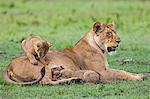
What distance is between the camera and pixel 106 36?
29.5 ft

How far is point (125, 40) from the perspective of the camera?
46.4 feet

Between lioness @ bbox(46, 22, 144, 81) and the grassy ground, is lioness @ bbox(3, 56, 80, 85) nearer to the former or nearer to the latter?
the grassy ground

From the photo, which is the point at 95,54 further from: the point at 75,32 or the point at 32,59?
the point at 75,32

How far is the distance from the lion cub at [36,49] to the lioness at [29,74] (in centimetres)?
8

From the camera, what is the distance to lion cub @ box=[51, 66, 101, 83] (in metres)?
8.49

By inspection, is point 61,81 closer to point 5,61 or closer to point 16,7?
point 5,61

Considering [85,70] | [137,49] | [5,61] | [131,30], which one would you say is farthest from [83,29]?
[85,70]

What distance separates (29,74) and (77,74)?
0.61 metres

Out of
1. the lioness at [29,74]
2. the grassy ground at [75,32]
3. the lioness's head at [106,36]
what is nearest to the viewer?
the grassy ground at [75,32]

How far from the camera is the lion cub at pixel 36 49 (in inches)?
334

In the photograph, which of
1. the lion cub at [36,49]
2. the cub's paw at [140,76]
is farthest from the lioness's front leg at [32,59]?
the cub's paw at [140,76]

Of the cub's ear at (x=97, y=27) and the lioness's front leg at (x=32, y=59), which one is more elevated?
the cub's ear at (x=97, y=27)

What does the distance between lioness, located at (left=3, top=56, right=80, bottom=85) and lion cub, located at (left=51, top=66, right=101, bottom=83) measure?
0.07 meters

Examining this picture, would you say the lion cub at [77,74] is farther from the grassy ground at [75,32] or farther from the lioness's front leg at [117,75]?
the lioness's front leg at [117,75]
